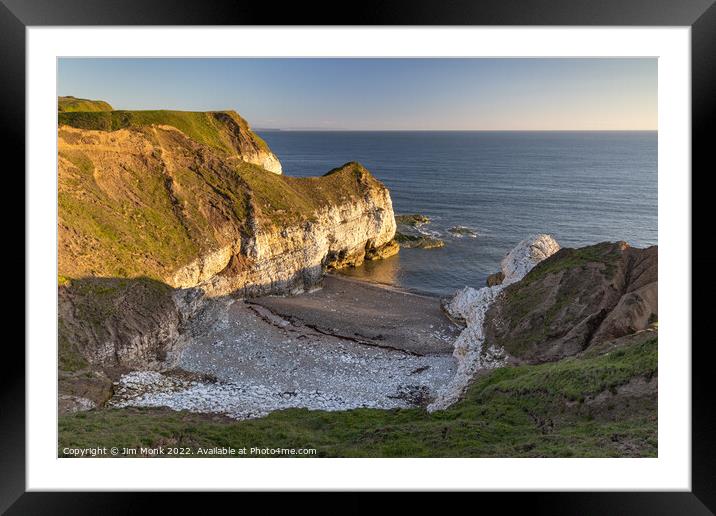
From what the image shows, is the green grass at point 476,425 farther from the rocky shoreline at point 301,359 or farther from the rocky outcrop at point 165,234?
the rocky outcrop at point 165,234

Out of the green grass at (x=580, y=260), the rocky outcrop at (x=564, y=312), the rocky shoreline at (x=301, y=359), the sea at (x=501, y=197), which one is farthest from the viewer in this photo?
the sea at (x=501, y=197)

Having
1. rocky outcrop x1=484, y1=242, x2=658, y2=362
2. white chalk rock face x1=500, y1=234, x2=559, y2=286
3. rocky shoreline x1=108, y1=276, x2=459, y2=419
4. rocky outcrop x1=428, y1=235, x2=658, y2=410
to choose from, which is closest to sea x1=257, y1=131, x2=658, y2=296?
white chalk rock face x1=500, y1=234, x2=559, y2=286

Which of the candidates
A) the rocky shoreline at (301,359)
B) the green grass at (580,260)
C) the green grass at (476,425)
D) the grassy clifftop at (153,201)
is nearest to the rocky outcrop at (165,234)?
the grassy clifftop at (153,201)

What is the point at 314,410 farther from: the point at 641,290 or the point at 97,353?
the point at 641,290

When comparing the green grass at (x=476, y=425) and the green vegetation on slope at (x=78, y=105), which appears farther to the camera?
the green vegetation on slope at (x=78, y=105)
